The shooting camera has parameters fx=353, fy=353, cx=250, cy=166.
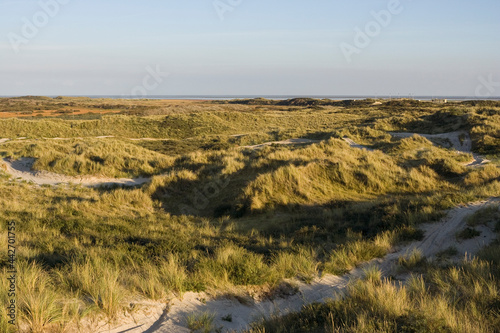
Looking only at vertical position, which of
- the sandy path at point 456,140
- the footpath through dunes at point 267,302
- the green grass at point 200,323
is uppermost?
the sandy path at point 456,140

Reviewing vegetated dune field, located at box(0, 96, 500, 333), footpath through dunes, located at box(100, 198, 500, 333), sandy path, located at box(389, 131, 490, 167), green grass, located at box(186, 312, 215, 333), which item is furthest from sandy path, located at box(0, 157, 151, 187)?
sandy path, located at box(389, 131, 490, 167)

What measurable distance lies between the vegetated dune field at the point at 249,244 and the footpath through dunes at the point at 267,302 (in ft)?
0.09

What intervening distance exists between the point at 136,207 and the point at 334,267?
28.0ft

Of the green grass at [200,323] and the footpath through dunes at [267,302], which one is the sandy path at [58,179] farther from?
the green grass at [200,323]

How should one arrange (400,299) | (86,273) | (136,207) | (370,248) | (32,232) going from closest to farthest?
(400,299)
(86,273)
(370,248)
(32,232)
(136,207)

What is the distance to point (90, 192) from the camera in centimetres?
1502

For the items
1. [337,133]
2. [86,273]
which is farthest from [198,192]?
[337,133]

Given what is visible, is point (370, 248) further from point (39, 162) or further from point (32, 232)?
point (39, 162)

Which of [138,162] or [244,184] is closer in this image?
[244,184]

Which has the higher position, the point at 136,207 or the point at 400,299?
the point at 400,299

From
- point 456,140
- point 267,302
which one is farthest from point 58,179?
point 456,140

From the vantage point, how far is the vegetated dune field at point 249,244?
4.04 metres

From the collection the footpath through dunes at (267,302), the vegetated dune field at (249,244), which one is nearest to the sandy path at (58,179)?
the vegetated dune field at (249,244)

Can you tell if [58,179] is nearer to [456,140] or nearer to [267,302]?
[267,302]
